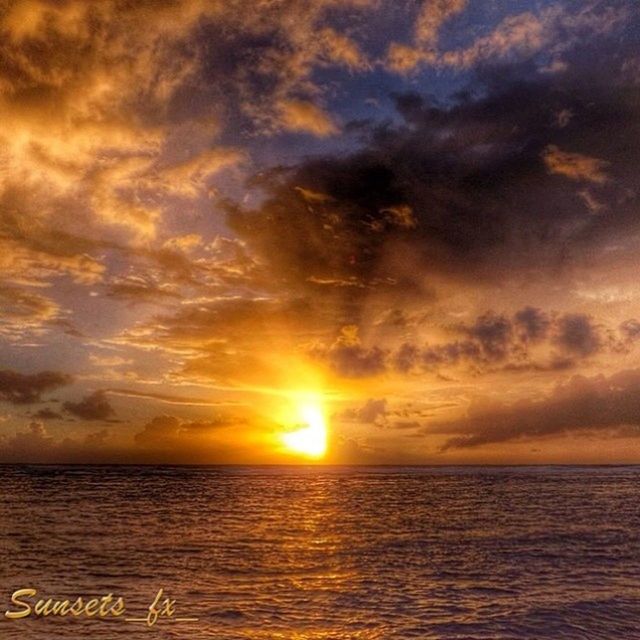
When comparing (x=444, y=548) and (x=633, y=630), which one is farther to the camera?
(x=444, y=548)

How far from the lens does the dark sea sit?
18.0 meters

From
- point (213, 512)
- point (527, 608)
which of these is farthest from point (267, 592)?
point (213, 512)

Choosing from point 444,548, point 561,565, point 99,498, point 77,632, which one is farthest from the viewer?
point 99,498

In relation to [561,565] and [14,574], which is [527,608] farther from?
[14,574]

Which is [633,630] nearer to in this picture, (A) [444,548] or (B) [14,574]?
(A) [444,548]

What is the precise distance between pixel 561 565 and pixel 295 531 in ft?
62.3

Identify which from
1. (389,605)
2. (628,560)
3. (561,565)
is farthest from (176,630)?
(628,560)

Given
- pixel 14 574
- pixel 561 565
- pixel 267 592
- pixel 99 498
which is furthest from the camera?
pixel 99 498

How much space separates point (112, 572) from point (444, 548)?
18.4 m

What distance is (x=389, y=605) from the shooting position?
68.6 feet

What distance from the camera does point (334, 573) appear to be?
1049 inches

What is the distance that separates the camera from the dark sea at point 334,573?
59.2 ft

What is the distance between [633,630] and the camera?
59.3 feet

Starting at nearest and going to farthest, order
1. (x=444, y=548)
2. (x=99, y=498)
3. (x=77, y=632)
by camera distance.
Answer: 1. (x=77, y=632)
2. (x=444, y=548)
3. (x=99, y=498)
